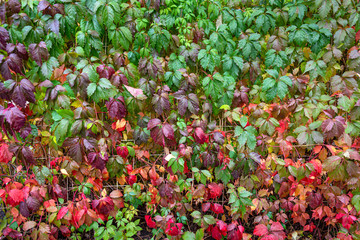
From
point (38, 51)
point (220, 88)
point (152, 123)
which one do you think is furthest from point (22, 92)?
point (220, 88)

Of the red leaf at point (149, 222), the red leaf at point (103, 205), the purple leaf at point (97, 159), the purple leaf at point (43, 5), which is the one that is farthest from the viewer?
the red leaf at point (149, 222)

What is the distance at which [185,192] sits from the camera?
204 centimetres

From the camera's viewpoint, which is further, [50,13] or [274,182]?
[274,182]

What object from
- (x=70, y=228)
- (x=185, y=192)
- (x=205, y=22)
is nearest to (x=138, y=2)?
(x=205, y=22)

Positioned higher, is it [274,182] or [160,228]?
[274,182]

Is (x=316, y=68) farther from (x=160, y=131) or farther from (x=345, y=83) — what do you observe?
(x=160, y=131)

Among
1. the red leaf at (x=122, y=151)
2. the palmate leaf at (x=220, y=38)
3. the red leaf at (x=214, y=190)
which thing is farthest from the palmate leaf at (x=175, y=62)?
the red leaf at (x=214, y=190)

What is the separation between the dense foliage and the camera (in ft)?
5.40

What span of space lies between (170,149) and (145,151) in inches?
7.8

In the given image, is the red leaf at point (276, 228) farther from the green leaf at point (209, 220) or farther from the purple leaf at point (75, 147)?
the purple leaf at point (75, 147)

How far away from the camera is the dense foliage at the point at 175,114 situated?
1.65 meters

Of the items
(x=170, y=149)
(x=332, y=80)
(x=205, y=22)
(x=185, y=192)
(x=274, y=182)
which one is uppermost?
(x=205, y=22)

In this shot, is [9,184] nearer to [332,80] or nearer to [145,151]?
[145,151]

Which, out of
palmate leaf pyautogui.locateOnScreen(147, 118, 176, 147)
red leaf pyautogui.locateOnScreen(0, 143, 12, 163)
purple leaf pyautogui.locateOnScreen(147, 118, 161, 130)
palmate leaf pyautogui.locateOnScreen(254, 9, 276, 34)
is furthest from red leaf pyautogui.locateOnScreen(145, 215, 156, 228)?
palmate leaf pyautogui.locateOnScreen(254, 9, 276, 34)
